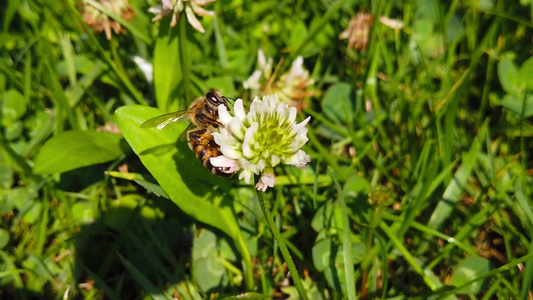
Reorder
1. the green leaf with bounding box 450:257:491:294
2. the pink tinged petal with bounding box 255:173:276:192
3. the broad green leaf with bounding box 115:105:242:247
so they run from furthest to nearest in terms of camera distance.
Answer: the green leaf with bounding box 450:257:491:294, the broad green leaf with bounding box 115:105:242:247, the pink tinged petal with bounding box 255:173:276:192

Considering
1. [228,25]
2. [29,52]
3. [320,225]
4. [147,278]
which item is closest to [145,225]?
[147,278]

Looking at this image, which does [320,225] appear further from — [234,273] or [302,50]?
[302,50]

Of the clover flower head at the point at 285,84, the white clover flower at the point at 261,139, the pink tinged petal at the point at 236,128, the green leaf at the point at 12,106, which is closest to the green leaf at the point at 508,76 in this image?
the clover flower head at the point at 285,84

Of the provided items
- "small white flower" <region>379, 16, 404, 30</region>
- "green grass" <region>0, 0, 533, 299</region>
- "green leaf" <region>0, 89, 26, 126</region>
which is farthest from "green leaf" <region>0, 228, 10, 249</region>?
"small white flower" <region>379, 16, 404, 30</region>

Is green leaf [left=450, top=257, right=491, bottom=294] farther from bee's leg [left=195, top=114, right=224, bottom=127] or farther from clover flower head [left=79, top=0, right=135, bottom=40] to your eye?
clover flower head [left=79, top=0, right=135, bottom=40]

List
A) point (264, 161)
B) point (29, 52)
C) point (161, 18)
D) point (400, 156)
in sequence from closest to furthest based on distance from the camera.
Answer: point (264, 161)
point (161, 18)
point (400, 156)
point (29, 52)

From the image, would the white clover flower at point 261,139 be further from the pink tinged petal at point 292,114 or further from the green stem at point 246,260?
the green stem at point 246,260

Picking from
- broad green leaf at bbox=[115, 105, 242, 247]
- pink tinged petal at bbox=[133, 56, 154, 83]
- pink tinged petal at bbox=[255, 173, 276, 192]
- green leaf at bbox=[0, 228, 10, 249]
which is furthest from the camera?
pink tinged petal at bbox=[133, 56, 154, 83]
